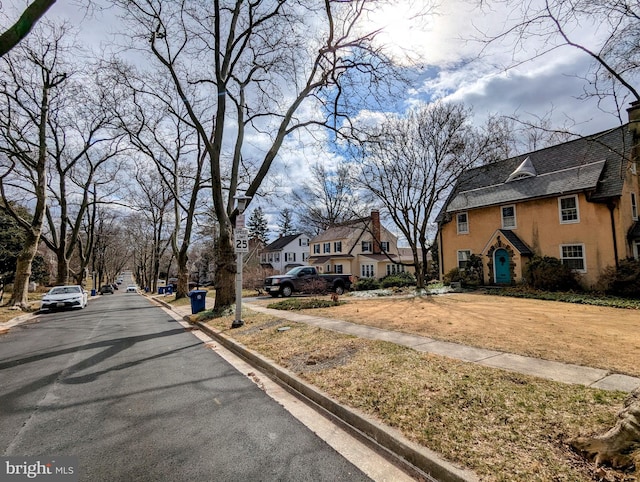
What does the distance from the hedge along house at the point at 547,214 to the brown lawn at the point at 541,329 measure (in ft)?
20.5

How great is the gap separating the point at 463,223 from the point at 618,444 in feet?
75.7

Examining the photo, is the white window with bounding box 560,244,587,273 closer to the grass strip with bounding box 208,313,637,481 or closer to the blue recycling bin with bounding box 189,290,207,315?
the grass strip with bounding box 208,313,637,481

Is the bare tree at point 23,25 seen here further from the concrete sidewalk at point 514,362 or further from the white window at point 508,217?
the white window at point 508,217

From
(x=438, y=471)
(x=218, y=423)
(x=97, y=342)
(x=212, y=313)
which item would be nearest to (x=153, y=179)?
(x=212, y=313)

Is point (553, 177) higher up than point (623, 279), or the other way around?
point (553, 177)

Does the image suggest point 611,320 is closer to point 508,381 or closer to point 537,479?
point 508,381

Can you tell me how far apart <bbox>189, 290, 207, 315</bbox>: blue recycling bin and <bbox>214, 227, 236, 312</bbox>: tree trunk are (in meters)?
2.26

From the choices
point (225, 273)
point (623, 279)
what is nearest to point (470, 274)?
point (623, 279)

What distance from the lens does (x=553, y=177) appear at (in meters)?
19.5

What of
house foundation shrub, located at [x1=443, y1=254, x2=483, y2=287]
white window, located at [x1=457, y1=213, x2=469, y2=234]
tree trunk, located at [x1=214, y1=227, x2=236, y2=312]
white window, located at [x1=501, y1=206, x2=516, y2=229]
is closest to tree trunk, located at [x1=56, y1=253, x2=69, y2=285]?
tree trunk, located at [x1=214, y1=227, x2=236, y2=312]

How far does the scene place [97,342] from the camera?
27.2ft

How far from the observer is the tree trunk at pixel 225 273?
1211 centimetres

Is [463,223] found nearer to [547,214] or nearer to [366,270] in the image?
[547,214]

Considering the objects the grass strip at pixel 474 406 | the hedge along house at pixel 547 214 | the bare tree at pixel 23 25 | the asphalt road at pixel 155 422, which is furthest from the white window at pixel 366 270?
the bare tree at pixel 23 25
